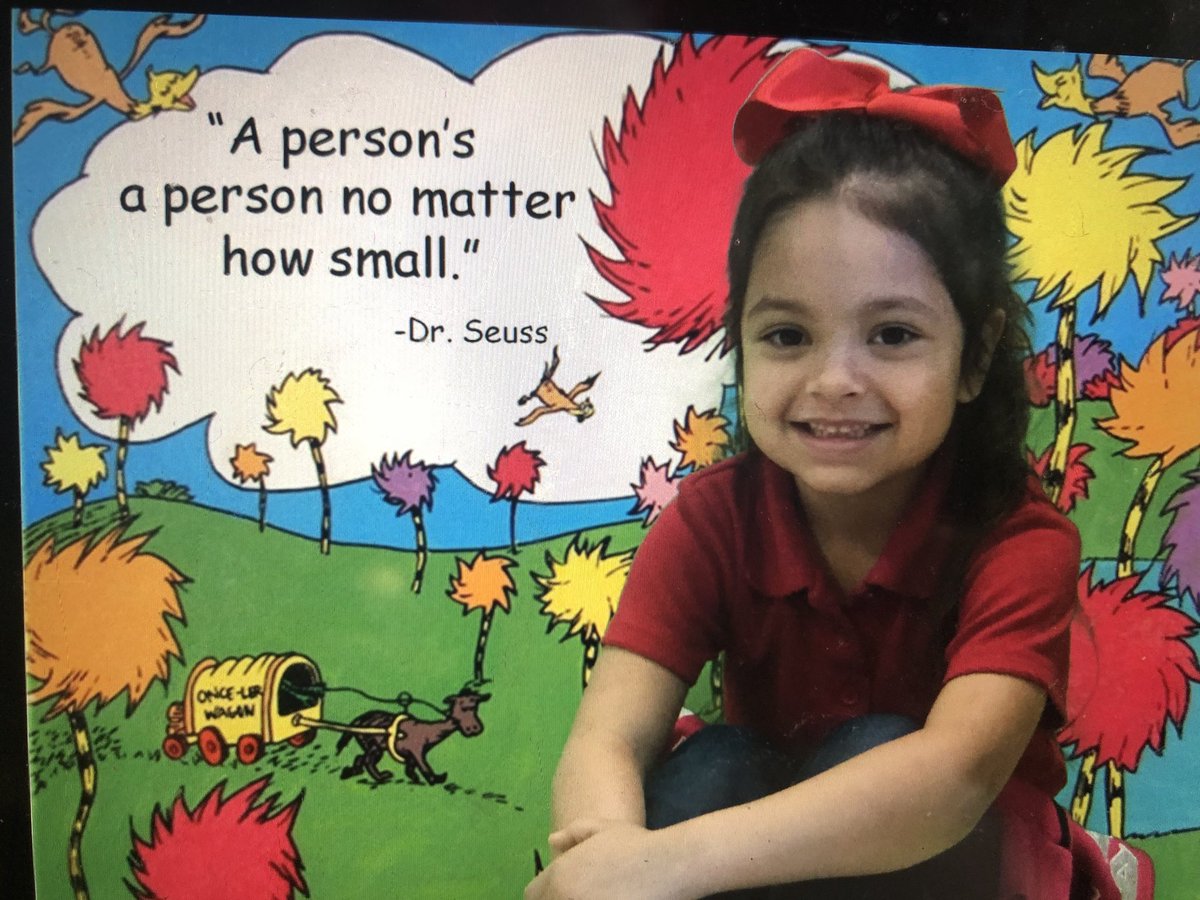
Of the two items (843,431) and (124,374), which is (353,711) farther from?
(843,431)

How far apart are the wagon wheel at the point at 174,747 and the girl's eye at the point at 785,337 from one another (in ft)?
2.26

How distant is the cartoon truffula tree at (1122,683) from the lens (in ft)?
3.36

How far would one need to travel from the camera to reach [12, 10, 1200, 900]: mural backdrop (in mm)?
986

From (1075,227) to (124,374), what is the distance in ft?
3.04

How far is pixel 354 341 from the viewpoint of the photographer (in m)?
1.00

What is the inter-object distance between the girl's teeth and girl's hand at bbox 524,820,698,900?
1.28 ft

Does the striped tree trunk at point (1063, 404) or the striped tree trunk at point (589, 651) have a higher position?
the striped tree trunk at point (1063, 404)

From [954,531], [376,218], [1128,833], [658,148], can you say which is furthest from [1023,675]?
[376,218]

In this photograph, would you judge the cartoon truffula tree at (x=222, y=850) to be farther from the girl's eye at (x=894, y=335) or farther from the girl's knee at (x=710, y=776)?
the girl's eye at (x=894, y=335)

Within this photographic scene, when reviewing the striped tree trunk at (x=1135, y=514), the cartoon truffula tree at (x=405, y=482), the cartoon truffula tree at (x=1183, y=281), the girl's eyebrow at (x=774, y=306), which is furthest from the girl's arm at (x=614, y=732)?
the cartoon truffula tree at (x=1183, y=281)

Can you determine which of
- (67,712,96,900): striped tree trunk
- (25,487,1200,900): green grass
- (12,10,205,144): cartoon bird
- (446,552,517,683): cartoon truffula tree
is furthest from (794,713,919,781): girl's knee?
(12,10,205,144): cartoon bird

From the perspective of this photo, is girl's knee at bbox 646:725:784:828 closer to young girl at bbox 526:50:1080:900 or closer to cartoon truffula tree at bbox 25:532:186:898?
young girl at bbox 526:50:1080:900

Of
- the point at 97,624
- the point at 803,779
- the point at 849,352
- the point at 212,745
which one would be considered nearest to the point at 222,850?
the point at 212,745

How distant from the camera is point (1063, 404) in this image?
102 cm
